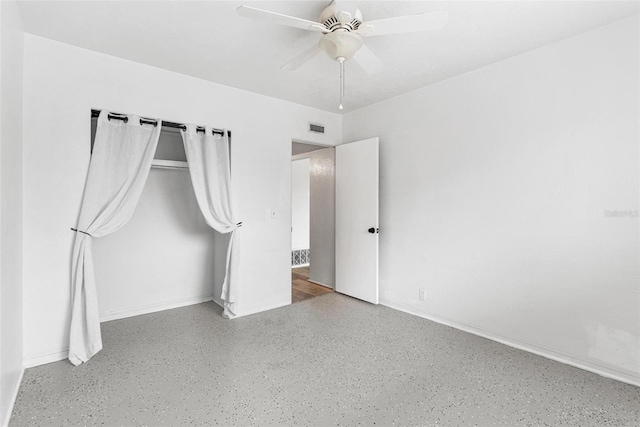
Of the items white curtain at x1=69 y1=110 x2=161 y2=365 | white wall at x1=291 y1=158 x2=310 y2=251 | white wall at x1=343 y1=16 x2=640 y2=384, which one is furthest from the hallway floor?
white curtain at x1=69 y1=110 x2=161 y2=365

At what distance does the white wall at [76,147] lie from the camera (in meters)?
2.46

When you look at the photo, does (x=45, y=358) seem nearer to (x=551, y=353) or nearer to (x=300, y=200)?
(x=551, y=353)

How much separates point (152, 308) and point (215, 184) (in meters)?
1.67

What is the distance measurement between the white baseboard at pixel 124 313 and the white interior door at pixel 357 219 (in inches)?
71.1

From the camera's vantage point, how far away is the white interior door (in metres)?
3.85

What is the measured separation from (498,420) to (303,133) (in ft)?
11.0

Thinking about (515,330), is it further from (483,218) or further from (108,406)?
(108,406)

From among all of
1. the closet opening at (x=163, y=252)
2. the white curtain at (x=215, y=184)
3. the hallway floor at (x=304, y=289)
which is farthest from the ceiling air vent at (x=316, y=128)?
the hallway floor at (x=304, y=289)

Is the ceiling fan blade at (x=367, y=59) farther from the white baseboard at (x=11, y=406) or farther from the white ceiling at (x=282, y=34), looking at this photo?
the white baseboard at (x=11, y=406)

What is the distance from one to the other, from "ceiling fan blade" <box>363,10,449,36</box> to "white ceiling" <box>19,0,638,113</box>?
33 centimetres

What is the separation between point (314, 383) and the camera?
2.22 m

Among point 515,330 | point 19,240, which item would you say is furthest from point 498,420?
point 19,240

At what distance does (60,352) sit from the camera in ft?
8.38

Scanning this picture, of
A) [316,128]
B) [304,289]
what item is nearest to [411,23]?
[316,128]
